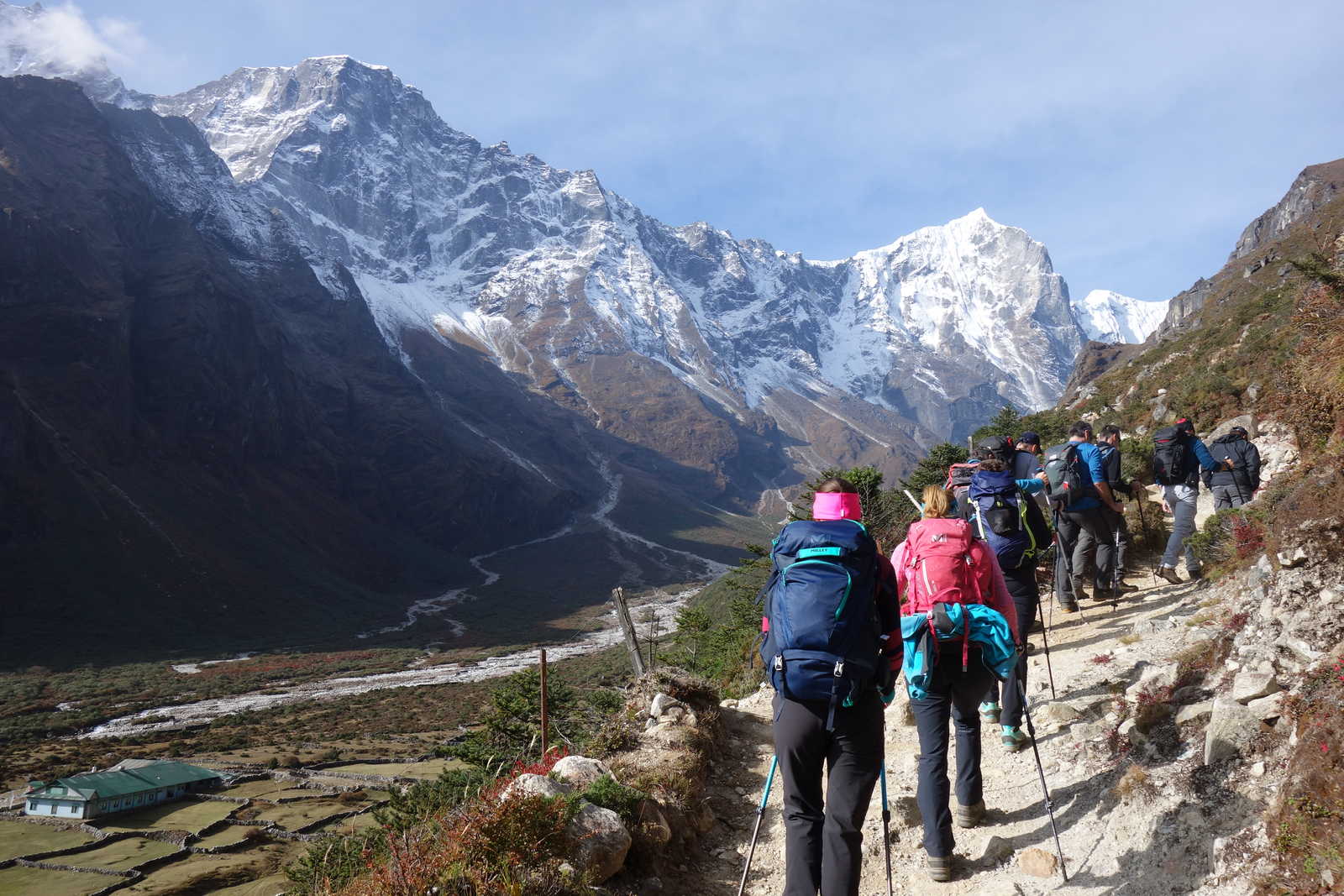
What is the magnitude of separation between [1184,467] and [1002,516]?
4.89 metres

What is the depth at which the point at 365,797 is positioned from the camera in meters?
33.7

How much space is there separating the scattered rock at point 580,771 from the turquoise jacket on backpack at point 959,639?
7.82 ft

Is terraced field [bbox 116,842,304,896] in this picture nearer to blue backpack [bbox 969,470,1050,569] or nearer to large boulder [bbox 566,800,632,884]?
large boulder [bbox 566,800,632,884]

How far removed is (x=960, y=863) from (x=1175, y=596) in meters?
5.92

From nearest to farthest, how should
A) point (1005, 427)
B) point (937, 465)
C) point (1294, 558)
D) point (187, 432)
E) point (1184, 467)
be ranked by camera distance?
point (1294, 558) → point (1184, 467) → point (937, 465) → point (1005, 427) → point (187, 432)

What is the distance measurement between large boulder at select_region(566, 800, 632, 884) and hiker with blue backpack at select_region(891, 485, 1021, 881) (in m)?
1.87

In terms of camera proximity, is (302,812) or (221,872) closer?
(221,872)

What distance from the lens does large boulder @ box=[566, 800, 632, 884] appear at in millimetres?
4531

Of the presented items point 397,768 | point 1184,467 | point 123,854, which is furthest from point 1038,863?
point 123,854

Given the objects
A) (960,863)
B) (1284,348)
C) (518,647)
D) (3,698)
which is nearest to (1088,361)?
(518,647)

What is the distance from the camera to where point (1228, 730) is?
163 inches

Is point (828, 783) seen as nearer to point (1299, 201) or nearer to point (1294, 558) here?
point (1294, 558)

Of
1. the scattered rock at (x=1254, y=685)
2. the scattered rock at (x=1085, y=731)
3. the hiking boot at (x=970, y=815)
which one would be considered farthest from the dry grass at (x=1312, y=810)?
the scattered rock at (x=1085, y=731)

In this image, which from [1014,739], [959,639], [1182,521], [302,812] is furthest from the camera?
[302,812]
